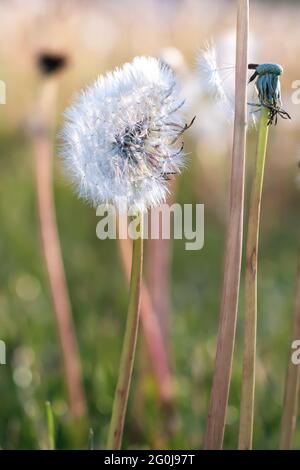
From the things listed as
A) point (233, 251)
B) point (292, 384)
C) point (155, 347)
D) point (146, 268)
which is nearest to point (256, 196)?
point (233, 251)

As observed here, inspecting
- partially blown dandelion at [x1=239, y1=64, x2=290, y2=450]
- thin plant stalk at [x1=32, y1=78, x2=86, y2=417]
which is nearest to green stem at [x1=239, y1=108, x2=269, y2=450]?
partially blown dandelion at [x1=239, y1=64, x2=290, y2=450]

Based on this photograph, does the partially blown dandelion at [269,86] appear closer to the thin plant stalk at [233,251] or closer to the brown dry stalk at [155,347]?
the thin plant stalk at [233,251]

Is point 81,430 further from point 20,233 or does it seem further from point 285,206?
point 285,206

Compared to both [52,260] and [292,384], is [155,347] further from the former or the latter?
[292,384]

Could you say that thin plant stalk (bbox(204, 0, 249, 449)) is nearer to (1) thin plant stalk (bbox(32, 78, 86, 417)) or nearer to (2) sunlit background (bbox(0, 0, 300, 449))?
(2) sunlit background (bbox(0, 0, 300, 449))

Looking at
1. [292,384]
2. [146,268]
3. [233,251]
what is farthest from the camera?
[146,268]
